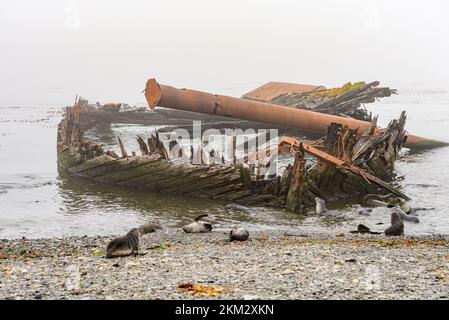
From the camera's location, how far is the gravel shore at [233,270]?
6.55 m

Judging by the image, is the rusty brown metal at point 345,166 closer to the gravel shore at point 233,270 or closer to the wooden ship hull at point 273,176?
the wooden ship hull at point 273,176

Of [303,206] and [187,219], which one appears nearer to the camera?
[187,219]

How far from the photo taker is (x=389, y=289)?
21.9 ft

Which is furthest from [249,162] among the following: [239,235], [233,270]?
[233,270]

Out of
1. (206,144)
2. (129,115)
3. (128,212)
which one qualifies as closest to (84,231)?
(128,212)

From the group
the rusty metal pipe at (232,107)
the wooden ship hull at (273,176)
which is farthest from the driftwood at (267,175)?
the rusty metal pipe at (232,107)

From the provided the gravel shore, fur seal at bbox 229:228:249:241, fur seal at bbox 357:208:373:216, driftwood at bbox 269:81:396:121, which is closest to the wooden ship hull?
fur seal at bbox 357:208:373:216

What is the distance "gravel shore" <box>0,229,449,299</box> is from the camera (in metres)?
6.55

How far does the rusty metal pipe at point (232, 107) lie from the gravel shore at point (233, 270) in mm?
7805

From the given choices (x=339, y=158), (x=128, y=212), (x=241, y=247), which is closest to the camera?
(x=241, y=247)

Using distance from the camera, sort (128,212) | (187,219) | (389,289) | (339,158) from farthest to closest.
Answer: (339,158)
(128,212)
(187,219)
(389,289)

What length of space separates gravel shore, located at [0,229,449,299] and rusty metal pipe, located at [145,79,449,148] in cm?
781
